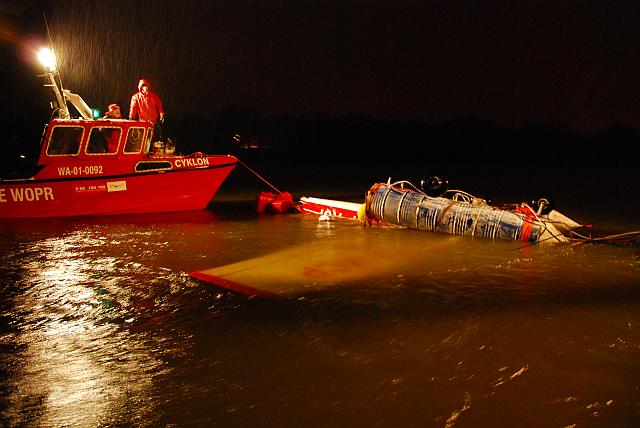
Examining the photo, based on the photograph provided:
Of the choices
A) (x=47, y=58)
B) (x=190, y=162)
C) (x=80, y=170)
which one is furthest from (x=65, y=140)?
(x=190, y=162)

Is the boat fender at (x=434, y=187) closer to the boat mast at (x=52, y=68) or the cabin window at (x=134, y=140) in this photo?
the cabin window at (x=134, y=140)

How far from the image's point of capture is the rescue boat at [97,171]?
504 inches

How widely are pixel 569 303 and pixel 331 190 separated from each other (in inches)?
698

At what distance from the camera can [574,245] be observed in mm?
10008

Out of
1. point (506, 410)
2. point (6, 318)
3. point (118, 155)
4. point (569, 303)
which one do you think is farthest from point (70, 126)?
point (506, 410)

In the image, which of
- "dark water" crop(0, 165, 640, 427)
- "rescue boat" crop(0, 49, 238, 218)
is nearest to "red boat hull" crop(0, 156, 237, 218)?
"rescue boat" crop(0, 49, 238, 218)

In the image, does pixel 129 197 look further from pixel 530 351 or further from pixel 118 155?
pixel 530 351

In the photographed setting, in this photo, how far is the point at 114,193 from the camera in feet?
43.7

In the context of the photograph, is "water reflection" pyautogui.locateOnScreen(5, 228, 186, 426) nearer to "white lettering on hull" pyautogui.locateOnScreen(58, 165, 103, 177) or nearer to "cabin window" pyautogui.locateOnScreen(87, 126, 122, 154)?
"white lettering on hull" pyautogui.locateOnScreen(58, 165, 103, 177)

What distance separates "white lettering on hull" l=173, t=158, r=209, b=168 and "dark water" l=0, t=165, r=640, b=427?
14.5 feet

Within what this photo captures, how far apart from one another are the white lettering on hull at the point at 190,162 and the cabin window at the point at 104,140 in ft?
4.54

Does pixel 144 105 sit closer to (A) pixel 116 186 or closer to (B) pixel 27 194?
(A) pixel 116 186

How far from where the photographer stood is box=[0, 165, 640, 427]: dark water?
406 cm

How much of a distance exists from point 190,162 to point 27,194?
3.56 m
